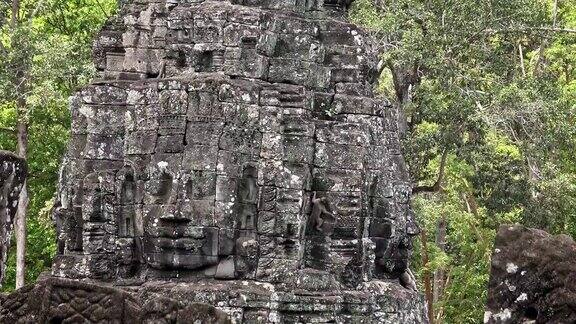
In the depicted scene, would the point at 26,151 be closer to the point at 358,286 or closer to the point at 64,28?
the point at 64,28

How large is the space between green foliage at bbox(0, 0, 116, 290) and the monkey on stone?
11507mm

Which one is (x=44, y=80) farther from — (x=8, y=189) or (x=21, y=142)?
(x=8, y=189)

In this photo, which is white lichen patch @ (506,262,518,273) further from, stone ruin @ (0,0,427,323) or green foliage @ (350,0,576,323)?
green foliage @ (350,0,576,323)

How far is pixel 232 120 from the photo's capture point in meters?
16.8

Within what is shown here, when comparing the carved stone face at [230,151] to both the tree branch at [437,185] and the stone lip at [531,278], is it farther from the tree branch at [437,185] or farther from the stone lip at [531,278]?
the tree branch at [437,185]

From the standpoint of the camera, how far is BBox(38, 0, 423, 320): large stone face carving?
16.7 meters

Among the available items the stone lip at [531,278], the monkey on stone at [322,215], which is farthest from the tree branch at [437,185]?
the stone lip at [531,278]

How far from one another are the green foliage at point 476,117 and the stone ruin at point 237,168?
9.33m

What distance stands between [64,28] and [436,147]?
9.02 meters

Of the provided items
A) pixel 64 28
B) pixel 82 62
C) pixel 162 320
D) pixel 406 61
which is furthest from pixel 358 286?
pixel 64 28

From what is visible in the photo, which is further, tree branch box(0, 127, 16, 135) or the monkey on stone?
tree branch box(0, 127, 16, 135)

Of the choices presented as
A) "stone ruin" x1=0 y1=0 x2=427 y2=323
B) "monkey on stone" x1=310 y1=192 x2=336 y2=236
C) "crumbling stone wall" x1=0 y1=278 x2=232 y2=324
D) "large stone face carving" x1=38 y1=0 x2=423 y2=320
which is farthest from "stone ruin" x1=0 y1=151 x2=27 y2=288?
"monkey on stone" x1=310 y1=192 x2=336 y2=236

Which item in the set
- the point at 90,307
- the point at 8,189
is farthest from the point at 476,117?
the point at 90,307

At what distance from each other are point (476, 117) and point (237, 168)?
11.3 meters
